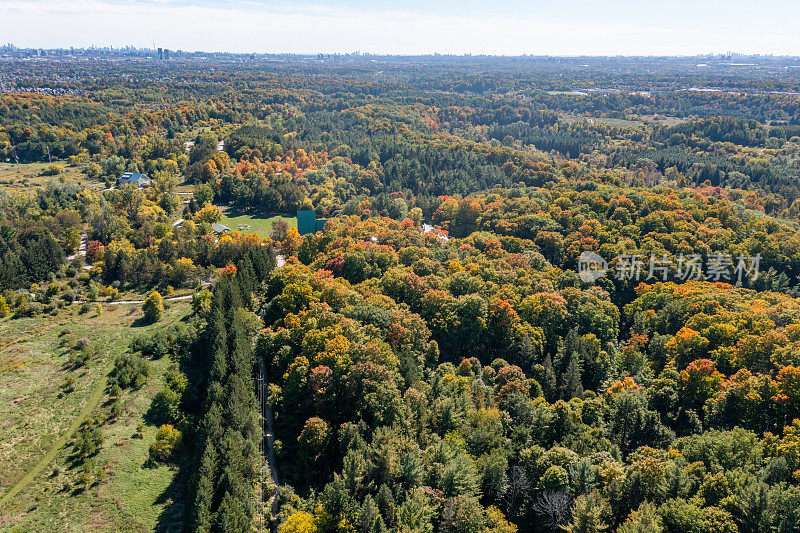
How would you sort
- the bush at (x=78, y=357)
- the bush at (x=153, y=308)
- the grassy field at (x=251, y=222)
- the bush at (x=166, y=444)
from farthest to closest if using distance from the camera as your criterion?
the grassy field at (x=251, y=222) < the bush at (x=153, y=308) < the bush at (x=78, y=357) < the bush at (x=166, y=444)

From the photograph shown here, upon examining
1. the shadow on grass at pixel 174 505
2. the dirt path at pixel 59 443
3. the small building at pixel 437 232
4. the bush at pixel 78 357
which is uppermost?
the small building at pixel 437 232

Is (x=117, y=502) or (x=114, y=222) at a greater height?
(x=114, y=222)

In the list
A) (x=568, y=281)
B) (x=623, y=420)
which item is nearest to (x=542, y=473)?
(x=623, y=420)

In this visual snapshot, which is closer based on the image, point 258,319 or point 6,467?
point 6,467

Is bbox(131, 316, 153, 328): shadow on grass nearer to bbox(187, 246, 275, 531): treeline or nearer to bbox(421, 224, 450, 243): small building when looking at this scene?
bbox(187, 246, 275, 531): treeline

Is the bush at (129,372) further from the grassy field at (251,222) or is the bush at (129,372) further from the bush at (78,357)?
the grassy field at (251,222)

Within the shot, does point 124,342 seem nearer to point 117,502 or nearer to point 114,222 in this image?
point 117,502

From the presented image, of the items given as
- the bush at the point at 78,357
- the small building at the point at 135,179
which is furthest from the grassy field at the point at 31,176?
the bush at the point at 78,357
